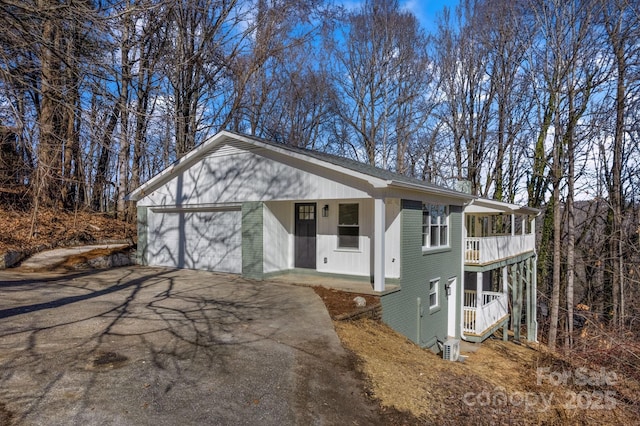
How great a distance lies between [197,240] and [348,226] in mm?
5247

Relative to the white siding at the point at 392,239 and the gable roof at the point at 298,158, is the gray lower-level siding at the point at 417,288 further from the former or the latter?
the gable roof at the point at 298,158

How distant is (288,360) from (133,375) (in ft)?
6.35

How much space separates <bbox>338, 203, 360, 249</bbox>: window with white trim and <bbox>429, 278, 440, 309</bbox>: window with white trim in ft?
9.58

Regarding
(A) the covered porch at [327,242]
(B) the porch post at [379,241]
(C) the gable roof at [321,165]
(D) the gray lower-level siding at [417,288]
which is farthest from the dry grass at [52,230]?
(D) the gray lower-level siding at [417,288]

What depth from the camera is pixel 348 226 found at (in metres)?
11.5

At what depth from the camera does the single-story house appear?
10.4 m

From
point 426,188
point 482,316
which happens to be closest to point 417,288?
point 426,188

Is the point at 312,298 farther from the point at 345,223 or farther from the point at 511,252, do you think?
the point at 511,252

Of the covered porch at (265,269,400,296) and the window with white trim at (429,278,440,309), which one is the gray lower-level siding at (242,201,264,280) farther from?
the window with white trim at (429,278,440,309)

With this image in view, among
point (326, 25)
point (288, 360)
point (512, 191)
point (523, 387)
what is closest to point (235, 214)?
point (288, 360)

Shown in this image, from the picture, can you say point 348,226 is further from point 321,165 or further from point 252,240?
point 252,240

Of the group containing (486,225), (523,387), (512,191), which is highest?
(512,191)

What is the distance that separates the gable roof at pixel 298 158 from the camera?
31.3 feet

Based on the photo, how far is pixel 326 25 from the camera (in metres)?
21.2
